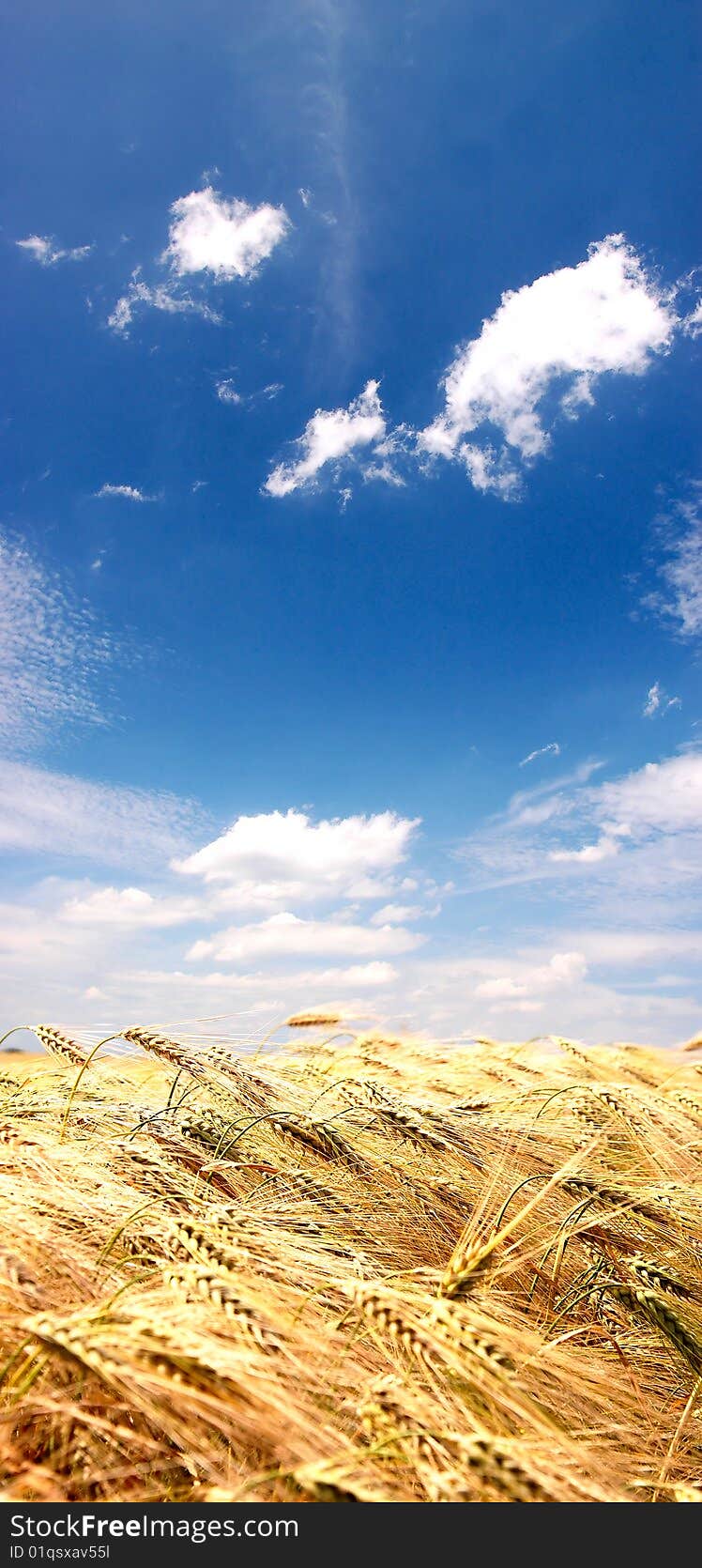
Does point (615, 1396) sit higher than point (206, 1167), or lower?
lower

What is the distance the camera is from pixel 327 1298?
4.96ft

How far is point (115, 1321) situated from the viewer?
122 cm

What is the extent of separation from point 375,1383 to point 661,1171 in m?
1.89

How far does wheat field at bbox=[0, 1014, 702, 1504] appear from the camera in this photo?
3.78 feet

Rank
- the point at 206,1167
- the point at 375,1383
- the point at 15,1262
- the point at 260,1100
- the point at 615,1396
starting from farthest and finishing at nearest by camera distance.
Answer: the point at 260,1100, the point at 206,1167, the point at 615,1396, the point at 15,1262, the point at 375,1383

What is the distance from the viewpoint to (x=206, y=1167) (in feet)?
6.63

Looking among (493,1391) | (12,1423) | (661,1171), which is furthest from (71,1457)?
(661,1171)

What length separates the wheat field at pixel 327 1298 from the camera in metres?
1.15

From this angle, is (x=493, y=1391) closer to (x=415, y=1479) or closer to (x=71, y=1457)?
(x=415, y=1479)

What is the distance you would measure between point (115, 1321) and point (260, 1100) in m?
1.27
